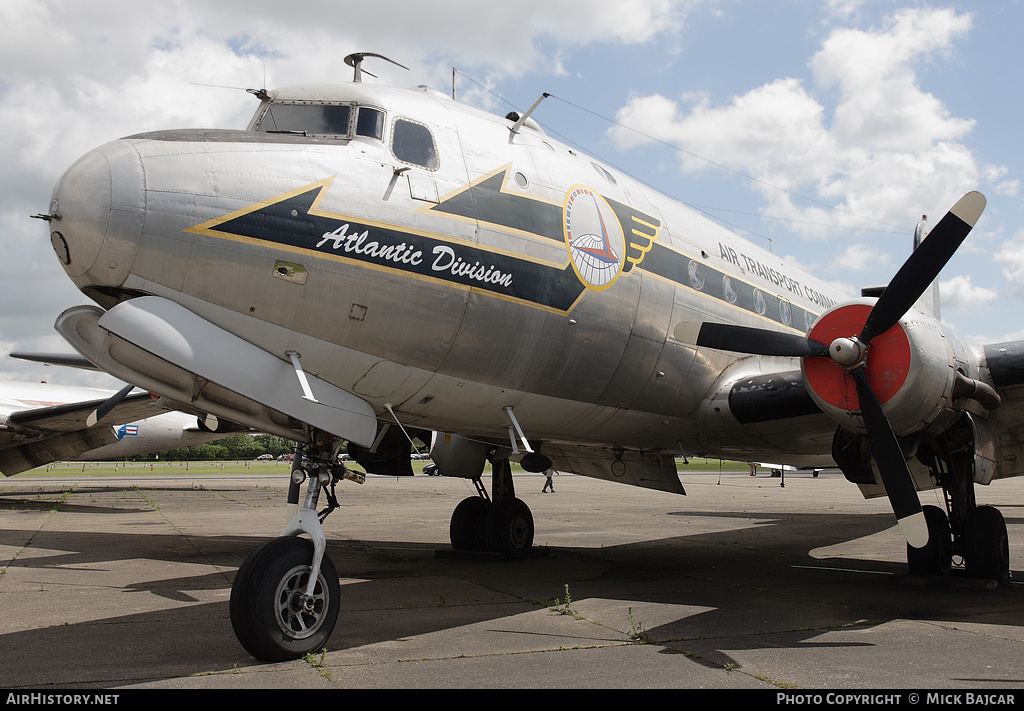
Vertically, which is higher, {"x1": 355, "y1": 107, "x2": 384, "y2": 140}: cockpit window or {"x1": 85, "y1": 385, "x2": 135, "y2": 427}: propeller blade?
{"x1": 355, "y1": 107, "x2": 384, "y2": 140}: cockpit window

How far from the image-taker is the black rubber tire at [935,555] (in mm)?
9023

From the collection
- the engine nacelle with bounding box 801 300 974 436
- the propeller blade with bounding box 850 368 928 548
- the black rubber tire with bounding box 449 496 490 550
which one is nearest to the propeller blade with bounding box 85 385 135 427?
the black rubber tire with bounding box 449 496 490 550

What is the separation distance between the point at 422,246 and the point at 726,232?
6032 mm

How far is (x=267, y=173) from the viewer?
220 inches

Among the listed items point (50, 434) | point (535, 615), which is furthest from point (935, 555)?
point (50, 434)

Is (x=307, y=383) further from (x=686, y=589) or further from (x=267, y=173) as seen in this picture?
(x=686, y=589)

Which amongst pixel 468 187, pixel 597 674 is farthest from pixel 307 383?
pixel 597 674

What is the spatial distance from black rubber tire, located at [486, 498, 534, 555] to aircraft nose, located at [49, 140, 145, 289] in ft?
24.6

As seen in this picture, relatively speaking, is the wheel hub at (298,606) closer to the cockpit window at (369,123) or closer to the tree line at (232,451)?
the cockpit window at (369,123)

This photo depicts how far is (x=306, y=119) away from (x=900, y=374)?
580cm

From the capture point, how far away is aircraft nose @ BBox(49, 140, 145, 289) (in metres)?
5.07

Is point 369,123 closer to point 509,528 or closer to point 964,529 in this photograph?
point 509,528

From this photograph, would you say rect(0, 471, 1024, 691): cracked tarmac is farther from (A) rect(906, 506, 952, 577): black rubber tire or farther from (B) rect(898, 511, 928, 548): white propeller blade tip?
(B) rect(898, 511, 928, 548): white propeller blade tip

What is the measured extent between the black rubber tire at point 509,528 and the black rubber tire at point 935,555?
208 inches
